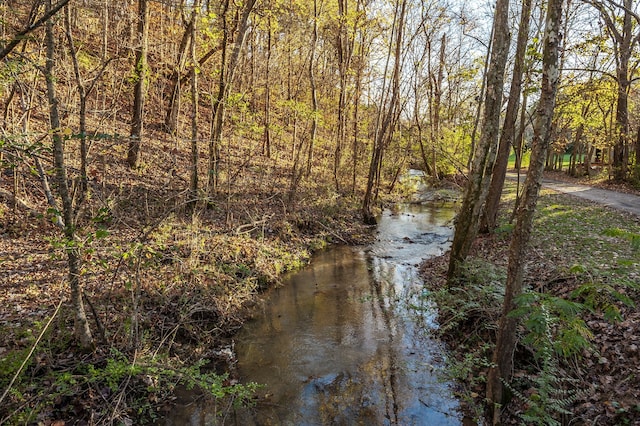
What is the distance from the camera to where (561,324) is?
5594 mm

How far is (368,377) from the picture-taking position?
6367 mm

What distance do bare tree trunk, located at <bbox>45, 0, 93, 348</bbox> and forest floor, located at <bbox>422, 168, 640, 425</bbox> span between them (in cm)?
543

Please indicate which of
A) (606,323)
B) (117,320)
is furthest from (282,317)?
(606,323)

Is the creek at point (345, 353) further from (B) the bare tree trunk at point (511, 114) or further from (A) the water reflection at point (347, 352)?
(B) the bare tree trunk at point (511, 114)

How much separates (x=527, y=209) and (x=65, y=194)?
18.5 feet

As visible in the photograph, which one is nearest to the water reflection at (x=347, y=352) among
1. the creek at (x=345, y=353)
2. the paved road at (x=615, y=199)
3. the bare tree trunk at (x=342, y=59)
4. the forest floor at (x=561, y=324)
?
the creek at (x=345, y=353)

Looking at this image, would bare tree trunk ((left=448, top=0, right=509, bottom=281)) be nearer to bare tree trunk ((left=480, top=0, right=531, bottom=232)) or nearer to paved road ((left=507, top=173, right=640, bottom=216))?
bare tree trunk ((left=480, top=0, right=531, bottom=232))

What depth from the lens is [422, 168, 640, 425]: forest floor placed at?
4363 millimetres

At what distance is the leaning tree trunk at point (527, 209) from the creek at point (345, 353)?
1016 mm

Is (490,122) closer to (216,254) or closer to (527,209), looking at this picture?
(527,209)

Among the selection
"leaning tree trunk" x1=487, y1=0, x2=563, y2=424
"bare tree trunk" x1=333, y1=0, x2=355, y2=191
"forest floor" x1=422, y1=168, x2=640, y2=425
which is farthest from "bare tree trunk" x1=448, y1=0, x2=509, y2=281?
"bare tree trunk" x1=333, y1=0, x2=355, y2=191

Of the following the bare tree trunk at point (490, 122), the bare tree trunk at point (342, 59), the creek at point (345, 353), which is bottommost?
the creek at point (345, 353)

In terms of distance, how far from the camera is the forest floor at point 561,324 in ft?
14.3

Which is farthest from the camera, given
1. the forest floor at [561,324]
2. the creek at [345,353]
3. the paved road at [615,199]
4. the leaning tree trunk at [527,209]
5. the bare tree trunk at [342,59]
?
the bare tree trunk at [342,59]
